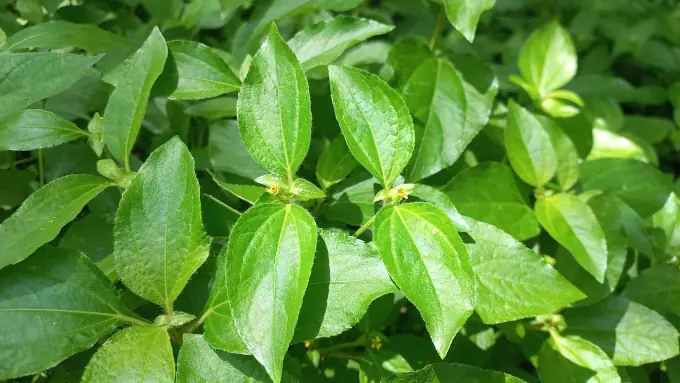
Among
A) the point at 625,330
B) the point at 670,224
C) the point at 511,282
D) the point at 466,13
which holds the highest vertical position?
the point at 466,13

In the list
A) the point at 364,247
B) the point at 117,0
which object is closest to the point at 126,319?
the point at 364,247

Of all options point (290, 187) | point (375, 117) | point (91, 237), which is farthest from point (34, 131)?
point (375, 117)

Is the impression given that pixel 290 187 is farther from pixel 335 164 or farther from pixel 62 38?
pixel 62 38

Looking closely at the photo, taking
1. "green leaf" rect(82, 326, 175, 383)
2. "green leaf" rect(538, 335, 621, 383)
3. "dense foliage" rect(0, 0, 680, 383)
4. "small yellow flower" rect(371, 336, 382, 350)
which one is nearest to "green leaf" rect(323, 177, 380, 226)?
"dense foliage" rect(0, 0, 680, 383)

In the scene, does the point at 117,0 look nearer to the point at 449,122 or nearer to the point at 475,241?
the point at 449,122

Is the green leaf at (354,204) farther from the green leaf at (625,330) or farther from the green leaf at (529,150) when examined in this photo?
the green leaf at (625,330)

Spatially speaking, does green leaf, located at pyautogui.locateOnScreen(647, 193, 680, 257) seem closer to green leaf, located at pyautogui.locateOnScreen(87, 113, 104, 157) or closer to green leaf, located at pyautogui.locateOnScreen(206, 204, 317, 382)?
green leaf, located at pyautogui.locateOnScreen(206, 204, 317, 382)
